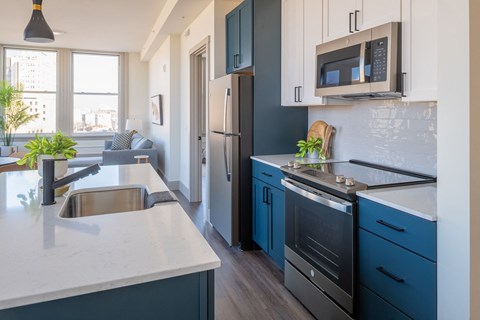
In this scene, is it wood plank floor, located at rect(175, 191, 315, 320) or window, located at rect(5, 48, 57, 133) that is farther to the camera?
window, located at rect(5, 48, 57, 133)

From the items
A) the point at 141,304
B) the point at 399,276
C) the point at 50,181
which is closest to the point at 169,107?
the point at 50,181

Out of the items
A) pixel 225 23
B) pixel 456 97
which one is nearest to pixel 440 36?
pixel 456 97

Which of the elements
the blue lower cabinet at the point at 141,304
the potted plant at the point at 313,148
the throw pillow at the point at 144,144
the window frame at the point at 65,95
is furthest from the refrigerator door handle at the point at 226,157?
the window frame at the point at 65,95

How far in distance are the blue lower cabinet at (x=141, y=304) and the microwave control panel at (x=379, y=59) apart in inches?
63.4

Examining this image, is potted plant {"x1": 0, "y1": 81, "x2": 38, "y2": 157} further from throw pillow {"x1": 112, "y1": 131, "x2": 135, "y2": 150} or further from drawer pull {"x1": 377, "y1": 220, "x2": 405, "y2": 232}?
drawer pull {"x1": 377, "y1": 220, "x2": 405, "y2": 232}

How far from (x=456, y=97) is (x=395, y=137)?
106 centimetres

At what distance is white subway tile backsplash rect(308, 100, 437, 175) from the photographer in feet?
7.27

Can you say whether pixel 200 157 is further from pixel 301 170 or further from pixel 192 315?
pixel 192 315

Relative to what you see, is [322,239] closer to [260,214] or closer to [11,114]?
[260,214]

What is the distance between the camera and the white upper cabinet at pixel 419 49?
1.85m

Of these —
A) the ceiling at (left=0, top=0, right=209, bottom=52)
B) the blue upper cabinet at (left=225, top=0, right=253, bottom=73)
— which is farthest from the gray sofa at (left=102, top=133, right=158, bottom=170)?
the blue upper cabinet at (left=225, top=0, right=253, bottom=73)

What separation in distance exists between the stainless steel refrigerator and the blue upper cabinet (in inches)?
10.5

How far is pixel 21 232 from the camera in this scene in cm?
125

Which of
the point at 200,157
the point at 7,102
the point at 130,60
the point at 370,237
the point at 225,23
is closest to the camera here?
the point at 370,237
